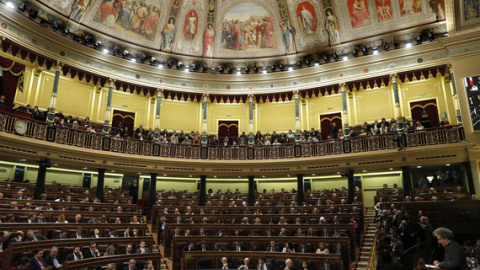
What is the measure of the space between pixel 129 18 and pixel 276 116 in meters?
10.3

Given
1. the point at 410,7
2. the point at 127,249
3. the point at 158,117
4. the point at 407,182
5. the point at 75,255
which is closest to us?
the point at 75,255

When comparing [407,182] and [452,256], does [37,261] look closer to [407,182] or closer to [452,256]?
[452,256]

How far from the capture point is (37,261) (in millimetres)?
6473

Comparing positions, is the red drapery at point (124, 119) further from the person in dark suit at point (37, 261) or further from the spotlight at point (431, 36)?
the spotlight at point (431, 36)

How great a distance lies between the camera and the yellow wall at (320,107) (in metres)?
20.4

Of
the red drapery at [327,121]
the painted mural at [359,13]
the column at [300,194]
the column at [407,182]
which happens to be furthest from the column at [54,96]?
the column at [407,182]

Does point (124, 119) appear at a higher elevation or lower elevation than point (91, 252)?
higher

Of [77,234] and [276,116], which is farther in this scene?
[276,116]

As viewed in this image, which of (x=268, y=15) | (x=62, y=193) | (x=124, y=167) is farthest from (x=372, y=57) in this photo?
(x=62, y=193)

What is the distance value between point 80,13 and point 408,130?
55.0 feet

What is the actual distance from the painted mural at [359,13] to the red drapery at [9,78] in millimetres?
16991

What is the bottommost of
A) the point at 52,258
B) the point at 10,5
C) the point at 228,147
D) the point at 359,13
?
the point at 52,258

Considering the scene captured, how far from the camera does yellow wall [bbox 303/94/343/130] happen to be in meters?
20.4

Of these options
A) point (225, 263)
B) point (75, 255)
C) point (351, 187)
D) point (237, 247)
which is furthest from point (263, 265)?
point (351, 187)
